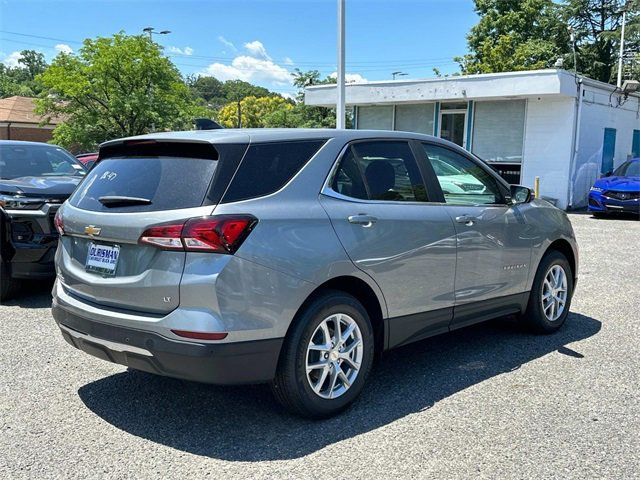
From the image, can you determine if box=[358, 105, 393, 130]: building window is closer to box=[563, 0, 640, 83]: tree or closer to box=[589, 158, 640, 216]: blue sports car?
box=[589, 158, 640, 216]: blue sports car

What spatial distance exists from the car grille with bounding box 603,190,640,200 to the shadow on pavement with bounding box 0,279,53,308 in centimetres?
1293

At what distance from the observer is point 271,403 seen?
4.00 m

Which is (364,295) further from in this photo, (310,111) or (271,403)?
(310,111)

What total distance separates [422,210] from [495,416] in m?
1.47

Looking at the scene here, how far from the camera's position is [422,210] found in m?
4.31

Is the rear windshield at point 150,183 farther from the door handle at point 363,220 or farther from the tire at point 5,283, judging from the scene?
the tire at point 5,283

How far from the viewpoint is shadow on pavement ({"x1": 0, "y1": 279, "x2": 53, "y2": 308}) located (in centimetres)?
656

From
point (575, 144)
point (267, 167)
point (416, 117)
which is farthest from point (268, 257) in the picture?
point (416, 117)

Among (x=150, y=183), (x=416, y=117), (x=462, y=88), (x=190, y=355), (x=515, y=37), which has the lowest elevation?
(x=190, y=355)

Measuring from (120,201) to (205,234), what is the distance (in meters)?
0.71

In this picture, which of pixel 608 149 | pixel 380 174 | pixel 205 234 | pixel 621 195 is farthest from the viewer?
pixel 608 149

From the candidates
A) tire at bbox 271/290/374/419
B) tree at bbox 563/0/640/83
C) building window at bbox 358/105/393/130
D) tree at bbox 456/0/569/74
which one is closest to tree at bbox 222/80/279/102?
tree at bbox 456/0/569/74

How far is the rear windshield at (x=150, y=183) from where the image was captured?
336 centimetres

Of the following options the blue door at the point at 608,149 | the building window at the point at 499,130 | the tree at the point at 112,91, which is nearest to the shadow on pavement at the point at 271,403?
the building window at the point at 499,130
